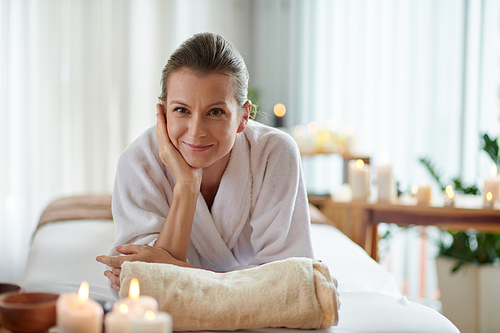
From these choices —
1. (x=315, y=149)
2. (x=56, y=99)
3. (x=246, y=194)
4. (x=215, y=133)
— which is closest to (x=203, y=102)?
(x=215, y=133)

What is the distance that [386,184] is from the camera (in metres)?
2.07

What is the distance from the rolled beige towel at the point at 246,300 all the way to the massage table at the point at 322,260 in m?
0.05

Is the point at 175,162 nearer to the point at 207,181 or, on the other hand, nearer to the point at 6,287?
the point at 207,181

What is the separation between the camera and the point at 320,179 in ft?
10.7

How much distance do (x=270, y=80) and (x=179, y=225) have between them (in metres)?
2.44

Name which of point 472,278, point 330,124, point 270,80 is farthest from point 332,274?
point 270,80

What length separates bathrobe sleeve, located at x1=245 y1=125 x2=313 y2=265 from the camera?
1.19m

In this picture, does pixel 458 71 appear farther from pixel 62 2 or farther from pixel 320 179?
pixel 62 2

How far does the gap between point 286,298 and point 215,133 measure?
0.46m

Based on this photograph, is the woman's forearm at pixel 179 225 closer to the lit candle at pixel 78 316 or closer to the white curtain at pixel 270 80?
the lit candle at pixel 78 316

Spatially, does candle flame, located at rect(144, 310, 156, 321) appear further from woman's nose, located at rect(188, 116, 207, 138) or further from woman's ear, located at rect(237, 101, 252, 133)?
woman's ear, located at rect(237, 101, 252, 133)

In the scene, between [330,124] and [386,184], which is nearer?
[386,184]

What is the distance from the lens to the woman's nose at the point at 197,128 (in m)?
1.06

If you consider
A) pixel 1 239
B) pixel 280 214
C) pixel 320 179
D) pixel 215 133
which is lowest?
pixel 1 239
